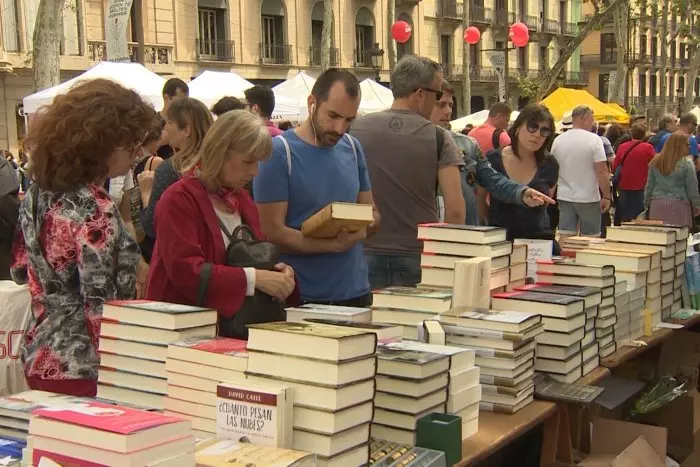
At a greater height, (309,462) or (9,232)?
(9,232)

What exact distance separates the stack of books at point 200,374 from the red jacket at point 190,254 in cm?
38

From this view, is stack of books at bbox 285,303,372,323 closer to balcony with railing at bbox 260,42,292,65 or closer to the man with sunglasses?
the man with sunglasses

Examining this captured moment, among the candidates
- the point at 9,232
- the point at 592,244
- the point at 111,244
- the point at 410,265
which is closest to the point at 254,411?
the point at 111,244

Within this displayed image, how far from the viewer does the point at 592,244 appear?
367 centimetres

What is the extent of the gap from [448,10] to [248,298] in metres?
31.9

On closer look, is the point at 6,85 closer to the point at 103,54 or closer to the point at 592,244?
the point at 103,54

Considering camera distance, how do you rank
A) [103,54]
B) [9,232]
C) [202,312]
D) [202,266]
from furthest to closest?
[103,54] → [9,232] → [202,266] → [202,312]

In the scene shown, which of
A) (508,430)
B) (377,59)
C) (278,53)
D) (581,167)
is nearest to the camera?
(508,430)

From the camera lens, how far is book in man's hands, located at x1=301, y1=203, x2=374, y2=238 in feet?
9.08

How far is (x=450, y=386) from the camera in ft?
7.14

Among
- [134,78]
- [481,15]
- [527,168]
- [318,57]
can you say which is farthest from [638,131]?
[481,15]

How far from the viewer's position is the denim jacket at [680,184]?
7473 millimetres

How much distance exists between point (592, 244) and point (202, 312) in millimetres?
2062

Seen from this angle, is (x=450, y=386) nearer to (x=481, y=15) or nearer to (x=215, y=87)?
(x=215, y=87)
